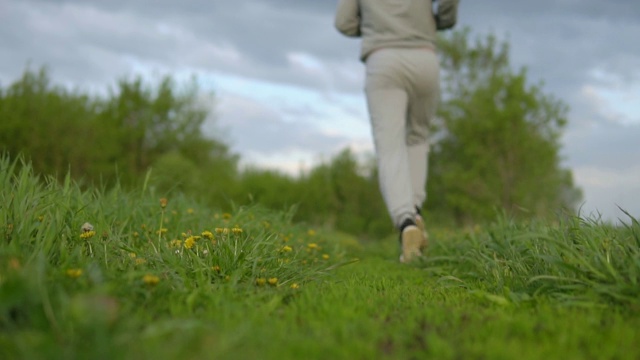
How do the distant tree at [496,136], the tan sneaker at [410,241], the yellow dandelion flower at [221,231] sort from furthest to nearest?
the distant tree at [496,136]
the tan sneaker at [410,241]
the yellow dandelion flower at [221,231]

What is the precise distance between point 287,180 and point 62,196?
17198 millimetres

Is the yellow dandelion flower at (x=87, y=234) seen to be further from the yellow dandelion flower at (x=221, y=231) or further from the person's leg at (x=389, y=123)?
the person's leg at (x=389, y=123)

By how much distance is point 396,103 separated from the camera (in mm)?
5293

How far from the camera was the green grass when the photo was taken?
169cm

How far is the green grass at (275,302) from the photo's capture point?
1688mm

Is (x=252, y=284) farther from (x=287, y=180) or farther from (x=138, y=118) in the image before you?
(x=138, y=118)

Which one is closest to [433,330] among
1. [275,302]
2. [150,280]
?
[275,302]

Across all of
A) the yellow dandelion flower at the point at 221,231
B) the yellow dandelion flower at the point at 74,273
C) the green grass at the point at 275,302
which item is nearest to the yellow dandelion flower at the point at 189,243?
the green grass at the point at 275,302

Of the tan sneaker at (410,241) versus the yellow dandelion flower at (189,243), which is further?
the tan sneaker at (410,241)

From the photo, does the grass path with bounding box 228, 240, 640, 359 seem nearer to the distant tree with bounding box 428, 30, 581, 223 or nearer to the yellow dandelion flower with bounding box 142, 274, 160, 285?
the yellow dandelion flower with bounding box 142, 274, 160, 285

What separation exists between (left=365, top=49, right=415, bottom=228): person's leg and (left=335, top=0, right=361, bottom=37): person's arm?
527mm

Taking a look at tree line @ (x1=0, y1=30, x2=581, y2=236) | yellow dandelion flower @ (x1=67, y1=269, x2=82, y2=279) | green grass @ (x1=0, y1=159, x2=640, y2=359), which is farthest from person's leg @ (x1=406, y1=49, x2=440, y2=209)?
tree line @ (x1=0, y1=30, x2=581, y2=236)

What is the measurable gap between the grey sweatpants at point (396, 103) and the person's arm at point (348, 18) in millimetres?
401

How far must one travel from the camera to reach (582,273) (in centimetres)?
246
